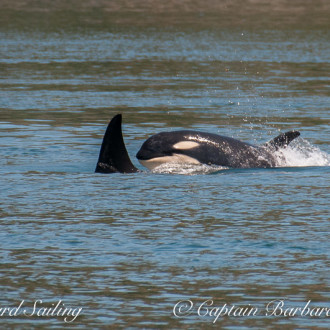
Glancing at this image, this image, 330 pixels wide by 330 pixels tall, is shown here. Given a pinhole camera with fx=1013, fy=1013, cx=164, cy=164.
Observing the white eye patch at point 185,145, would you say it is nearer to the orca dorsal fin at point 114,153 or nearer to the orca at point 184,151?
the orca at point 184,151

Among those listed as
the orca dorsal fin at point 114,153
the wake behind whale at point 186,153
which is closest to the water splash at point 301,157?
the wake behind whale at point 186,153

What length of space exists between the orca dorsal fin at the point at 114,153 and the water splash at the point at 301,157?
91.9 inches

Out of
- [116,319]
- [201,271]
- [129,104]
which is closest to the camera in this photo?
[116,319]

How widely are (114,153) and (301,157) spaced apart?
3.05 meters

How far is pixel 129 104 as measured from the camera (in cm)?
2478

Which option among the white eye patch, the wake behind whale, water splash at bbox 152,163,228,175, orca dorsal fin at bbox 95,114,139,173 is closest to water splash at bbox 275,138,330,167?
the wake behind whale

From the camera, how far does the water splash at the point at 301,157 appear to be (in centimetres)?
1538

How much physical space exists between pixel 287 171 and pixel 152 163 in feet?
6.60

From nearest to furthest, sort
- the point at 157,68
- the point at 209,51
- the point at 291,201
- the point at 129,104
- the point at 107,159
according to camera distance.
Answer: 1. the point at 291,201
2. the point at 107,159
3. the point at 129,104
4. the point at 157,68
5. the point at 209,51

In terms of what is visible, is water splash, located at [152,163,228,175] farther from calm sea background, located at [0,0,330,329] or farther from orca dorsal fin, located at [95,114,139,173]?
orca dorsal fin, located at [95,114,139,173]

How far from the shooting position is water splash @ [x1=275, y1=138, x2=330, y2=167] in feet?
50.4

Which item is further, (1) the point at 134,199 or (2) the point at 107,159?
(2) the point at 107,159

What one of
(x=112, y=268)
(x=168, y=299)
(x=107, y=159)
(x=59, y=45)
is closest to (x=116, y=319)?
(x=168, y=299)

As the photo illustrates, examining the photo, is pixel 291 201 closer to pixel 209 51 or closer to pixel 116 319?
pixel 116 319
